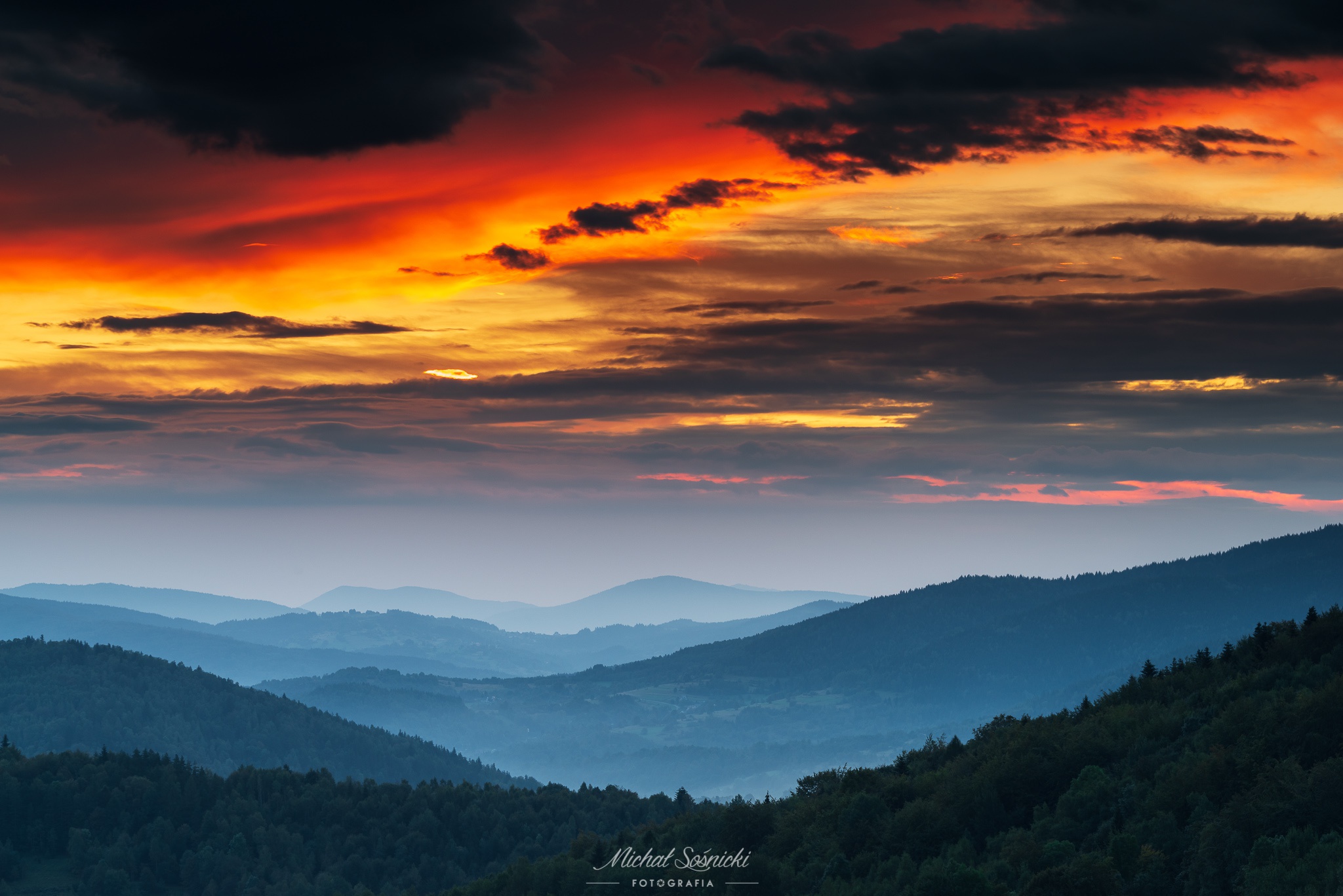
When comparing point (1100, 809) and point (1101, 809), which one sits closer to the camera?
point (1101, 809)

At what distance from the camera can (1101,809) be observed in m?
105

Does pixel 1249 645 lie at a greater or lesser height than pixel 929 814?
greater

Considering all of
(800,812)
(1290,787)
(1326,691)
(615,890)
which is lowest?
(615,890)

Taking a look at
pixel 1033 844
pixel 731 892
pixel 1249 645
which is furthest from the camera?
pixel 1249 645

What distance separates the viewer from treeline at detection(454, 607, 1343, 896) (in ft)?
263

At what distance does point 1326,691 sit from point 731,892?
2191 inches

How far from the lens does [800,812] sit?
133500 millimetres

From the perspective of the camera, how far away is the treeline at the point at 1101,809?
263 feet

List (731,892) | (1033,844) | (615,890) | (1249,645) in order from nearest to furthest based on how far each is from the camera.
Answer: (1033,844), (731,892), (615,890), (1249,645)

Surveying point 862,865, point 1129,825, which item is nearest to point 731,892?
point 862,865

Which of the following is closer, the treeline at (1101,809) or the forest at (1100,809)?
the treeline at (1101,809)

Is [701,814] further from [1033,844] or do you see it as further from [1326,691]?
[1326,691]

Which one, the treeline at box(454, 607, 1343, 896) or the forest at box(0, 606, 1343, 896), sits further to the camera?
the forest at box(0, 606, 1343, 896)

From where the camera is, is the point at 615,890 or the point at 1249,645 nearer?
the point at 615,890
